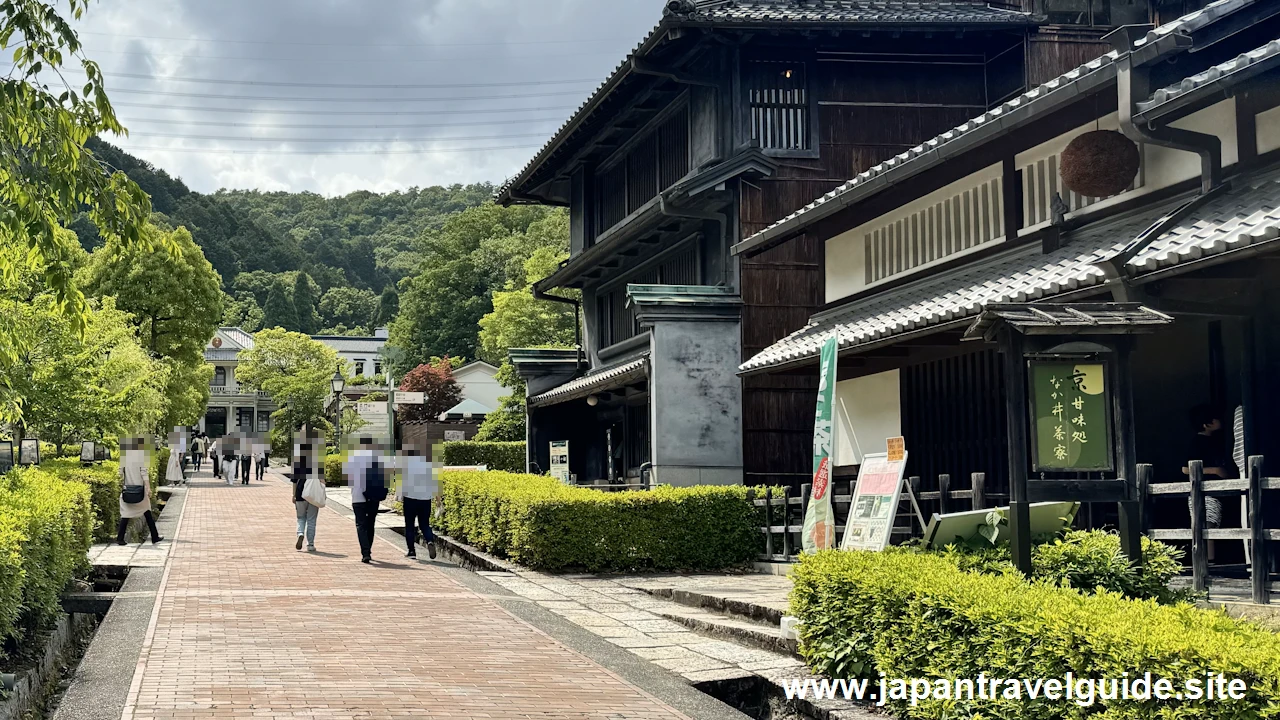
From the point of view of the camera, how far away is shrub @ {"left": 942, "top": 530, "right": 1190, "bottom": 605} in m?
7.69

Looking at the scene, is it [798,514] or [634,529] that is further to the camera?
[798,514]

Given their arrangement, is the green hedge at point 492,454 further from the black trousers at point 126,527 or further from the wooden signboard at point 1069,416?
the wooden signboard at point 1069,416

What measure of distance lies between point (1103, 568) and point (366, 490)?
12.0m

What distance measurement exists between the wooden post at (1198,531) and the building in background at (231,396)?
8969 cm

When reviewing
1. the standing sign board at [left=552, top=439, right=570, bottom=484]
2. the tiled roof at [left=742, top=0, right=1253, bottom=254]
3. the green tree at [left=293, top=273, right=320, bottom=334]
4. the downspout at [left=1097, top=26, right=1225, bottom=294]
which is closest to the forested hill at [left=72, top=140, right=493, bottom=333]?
the green tree at [left=293, top=273, right=320, bottom=334]

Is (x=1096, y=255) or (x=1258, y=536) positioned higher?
(x=1096, y=255)

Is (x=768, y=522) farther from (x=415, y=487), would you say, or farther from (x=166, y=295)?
(x=166, y=295)

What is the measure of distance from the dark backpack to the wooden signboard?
38.5 feet

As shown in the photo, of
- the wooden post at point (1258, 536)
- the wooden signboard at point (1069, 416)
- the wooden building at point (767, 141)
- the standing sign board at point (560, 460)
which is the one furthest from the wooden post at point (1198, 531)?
the standing sign board at point (560, 460)

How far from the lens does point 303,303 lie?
11119cm

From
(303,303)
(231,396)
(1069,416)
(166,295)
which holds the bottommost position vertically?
(1069,416)

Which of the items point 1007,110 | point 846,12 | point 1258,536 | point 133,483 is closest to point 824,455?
point 1258,536

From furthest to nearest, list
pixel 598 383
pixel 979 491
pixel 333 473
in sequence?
pixel 333 473
pixel 598 383
pixel 979 491

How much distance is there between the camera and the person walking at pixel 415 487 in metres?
18.1
